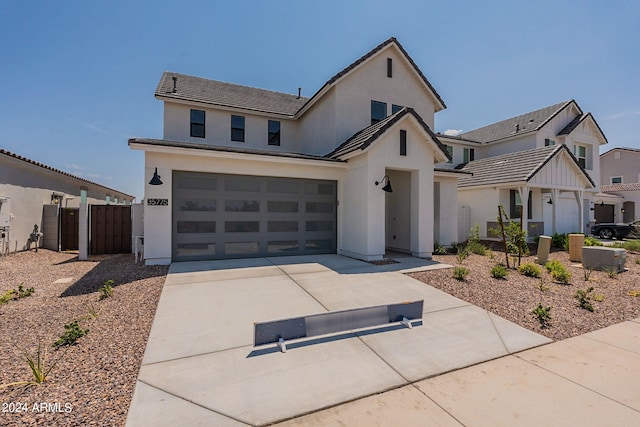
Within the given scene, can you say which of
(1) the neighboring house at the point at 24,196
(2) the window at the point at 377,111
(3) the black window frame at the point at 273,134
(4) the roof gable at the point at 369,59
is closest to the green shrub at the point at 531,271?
(2) the window at the point at 377,111

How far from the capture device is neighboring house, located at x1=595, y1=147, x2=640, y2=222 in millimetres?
24781

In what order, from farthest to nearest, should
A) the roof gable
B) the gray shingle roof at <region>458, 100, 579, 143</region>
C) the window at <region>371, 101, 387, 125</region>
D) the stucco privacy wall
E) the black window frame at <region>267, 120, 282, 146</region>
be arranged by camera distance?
the gray shingle roof at <region>458, 100, 579, 143</region> → the black window frame at <region>267, 120, 282, 146</region> → the window at <region>371, 101, 387, 125</region> → the roof gable → the stucco privacy wall

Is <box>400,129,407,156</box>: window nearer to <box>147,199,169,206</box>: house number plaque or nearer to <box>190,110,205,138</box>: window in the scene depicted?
<box>147,199,169,206</box>: house number plaque

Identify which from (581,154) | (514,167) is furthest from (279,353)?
(581,154)

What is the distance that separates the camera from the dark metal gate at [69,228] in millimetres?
12109

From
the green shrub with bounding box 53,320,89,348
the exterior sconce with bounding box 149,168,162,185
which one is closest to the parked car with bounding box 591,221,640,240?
the exterior sconce with bounding box 149,168,162,185

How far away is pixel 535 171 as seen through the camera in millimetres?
14000

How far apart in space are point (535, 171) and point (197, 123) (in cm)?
1670

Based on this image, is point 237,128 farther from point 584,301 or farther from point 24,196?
point 584,301

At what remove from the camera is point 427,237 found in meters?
10.5

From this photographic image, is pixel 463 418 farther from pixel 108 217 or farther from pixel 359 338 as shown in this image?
pixel 108 217

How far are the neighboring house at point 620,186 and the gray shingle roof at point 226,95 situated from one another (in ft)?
92.3

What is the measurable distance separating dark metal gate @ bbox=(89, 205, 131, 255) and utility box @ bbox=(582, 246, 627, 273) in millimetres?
16912

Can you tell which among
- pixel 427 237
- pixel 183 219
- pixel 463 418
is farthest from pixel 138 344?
pixel 427 237
